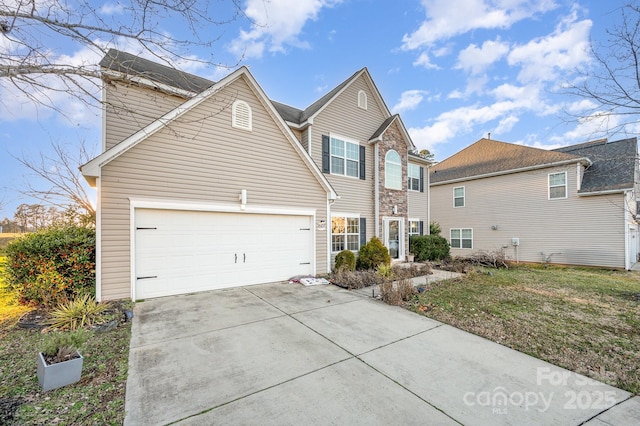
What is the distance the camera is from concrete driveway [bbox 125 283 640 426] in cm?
252

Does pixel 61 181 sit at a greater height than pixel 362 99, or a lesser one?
lesser

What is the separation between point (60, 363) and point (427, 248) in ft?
44.7

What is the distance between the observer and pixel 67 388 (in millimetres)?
2859

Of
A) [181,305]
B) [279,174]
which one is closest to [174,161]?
[279,174]

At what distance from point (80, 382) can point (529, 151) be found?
20.3m

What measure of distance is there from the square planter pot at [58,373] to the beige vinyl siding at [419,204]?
44.1 ft

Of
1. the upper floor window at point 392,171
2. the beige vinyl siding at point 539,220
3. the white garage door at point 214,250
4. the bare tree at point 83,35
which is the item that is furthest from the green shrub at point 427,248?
the bare tree at point 83,35

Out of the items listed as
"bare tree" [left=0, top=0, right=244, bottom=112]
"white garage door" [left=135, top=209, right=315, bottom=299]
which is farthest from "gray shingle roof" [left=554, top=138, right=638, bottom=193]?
"bare tree" [left=0, top=0, right=244, bottom=112]

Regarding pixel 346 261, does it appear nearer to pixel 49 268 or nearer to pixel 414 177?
pixel 414 177

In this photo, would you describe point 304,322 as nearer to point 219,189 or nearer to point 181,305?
point 181,305

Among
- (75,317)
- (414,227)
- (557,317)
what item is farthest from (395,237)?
(75,317)

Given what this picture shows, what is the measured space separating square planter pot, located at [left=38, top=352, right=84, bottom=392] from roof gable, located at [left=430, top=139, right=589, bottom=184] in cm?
1872

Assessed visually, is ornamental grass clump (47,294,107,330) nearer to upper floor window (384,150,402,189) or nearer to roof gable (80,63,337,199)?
roof gable (80,63,337,199)

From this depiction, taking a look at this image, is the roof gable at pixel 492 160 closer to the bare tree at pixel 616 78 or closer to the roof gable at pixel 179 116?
the bare tree at pixel 616 78
